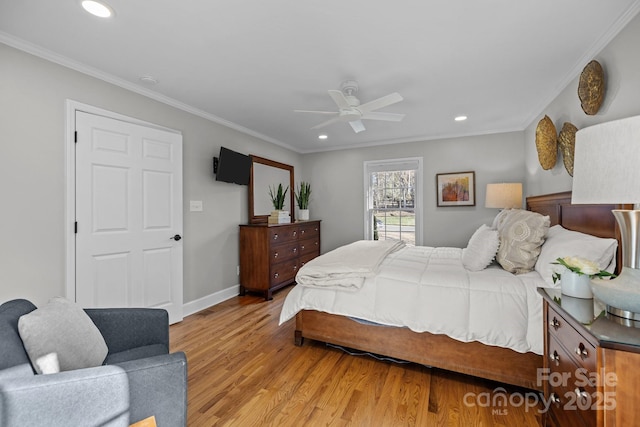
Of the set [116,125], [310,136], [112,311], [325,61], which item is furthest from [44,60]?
[310,136]

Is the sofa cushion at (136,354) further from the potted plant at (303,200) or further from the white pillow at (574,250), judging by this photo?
the potted plant at (303,200)

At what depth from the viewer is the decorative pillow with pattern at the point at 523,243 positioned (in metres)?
2.01

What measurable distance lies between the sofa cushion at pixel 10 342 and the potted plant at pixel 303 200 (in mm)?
4013

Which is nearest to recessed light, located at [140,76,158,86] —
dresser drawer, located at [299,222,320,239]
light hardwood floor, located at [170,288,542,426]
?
light hardwood floor, located at [170,288,542,426]

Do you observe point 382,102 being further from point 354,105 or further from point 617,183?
point 617,183

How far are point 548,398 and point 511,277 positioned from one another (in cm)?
72

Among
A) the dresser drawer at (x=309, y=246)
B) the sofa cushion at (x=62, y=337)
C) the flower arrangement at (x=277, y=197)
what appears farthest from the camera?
the dresser drawer at (x=309, y=246)

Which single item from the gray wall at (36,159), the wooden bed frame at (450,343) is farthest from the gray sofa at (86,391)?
the wooden bed frame at (450,343)

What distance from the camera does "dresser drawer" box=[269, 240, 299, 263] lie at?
3.88 meters

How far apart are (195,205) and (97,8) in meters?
2.08

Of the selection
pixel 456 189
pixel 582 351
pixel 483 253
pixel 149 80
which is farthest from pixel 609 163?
pixel 456 189

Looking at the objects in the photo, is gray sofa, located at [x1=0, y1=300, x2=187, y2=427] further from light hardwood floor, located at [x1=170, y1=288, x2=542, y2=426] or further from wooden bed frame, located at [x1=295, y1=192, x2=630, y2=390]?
wooden bed frame, located at [x1=295, y1=192, x2=630, y2=390]

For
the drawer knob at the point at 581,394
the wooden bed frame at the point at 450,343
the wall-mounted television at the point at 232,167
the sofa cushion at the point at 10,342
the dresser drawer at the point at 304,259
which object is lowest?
the wooden bed frame at the point at 450,343

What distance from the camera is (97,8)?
164 cm
